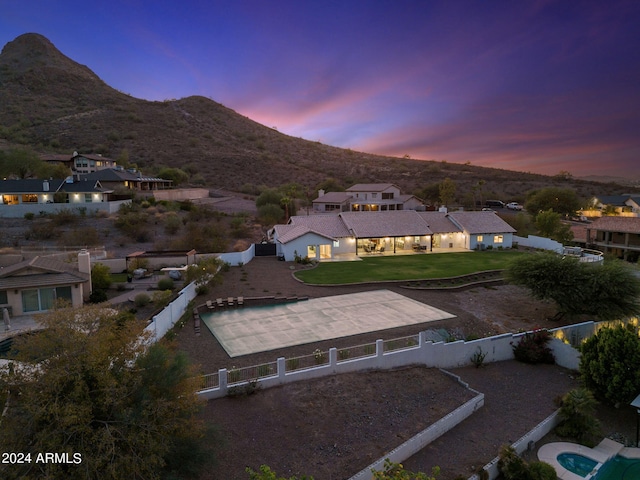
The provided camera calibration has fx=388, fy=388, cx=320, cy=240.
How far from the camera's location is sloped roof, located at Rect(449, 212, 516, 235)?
4256 centimetres

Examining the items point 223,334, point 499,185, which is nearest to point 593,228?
point 223,334

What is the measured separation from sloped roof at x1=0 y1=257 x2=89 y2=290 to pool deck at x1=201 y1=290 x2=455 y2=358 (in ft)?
25.0

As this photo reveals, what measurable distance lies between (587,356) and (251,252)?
2736 centimetres

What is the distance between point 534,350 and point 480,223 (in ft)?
89.4

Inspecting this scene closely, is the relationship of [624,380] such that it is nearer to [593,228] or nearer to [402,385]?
[402,385]

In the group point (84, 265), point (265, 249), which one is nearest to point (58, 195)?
point (265, 249)

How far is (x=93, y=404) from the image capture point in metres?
7.14

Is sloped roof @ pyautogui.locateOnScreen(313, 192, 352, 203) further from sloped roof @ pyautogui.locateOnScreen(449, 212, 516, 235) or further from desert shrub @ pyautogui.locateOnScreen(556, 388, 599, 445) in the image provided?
desert shrub @ pyautogui.locateOnScreen(556, 388, 599, 445)

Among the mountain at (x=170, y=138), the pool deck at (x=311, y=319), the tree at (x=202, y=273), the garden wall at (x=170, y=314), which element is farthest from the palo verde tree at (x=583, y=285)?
the mountain at (x=170, y=138)

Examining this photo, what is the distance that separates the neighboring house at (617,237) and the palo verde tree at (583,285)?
2535 centimetres

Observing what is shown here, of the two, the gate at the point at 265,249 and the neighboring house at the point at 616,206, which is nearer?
the gate at the point at 265,249

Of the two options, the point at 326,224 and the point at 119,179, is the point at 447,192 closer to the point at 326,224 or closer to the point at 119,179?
the point at 326,224

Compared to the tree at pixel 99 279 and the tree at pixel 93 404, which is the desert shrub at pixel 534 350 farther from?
the tree at pixel 99 279

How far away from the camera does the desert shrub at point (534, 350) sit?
60.6ft
